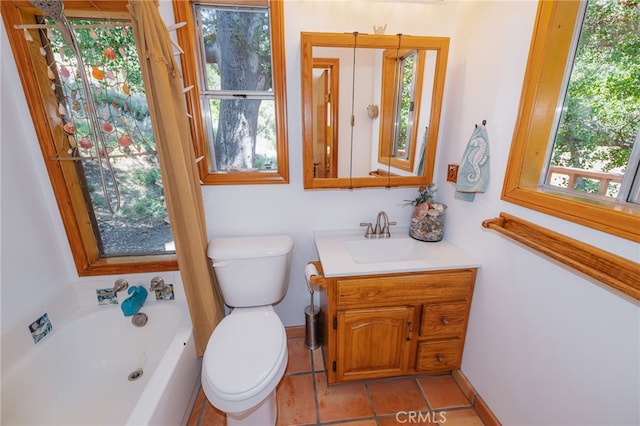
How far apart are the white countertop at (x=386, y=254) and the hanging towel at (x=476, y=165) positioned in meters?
0.35

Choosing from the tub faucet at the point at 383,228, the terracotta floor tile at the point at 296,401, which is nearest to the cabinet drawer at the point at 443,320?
the tub faucet at the point at 383,228

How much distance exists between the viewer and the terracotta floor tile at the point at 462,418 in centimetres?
126

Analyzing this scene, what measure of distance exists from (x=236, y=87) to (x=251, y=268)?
98 centimetres

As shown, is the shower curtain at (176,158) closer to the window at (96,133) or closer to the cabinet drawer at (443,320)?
the window at (96,133)

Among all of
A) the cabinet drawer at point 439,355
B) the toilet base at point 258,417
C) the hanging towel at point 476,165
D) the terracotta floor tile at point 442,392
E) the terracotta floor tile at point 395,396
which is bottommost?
the terracotta floor tile at point 395,396

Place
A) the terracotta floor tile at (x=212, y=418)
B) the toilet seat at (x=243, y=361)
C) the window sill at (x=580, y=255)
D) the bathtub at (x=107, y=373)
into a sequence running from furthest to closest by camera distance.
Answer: the terracotta floor tile at (x=212, y=418), the bathtub at (x=107, y=373), the toilet seat at (x=243, y=361), the window sill at (x=580, y=255)

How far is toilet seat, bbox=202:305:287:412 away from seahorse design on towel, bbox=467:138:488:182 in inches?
46.1

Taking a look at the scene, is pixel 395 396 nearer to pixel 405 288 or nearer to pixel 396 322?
pixel 396 322

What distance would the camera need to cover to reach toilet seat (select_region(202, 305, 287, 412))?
945mm

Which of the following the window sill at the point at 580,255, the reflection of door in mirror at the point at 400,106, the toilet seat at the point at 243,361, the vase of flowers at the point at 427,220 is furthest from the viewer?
the vase of flowers at the point at 427,220

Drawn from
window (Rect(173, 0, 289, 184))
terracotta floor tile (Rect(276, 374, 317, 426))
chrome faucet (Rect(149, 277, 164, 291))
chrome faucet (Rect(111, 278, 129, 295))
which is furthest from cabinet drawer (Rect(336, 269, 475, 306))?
chrome faucet (Rect(111, 278, 129, 295))

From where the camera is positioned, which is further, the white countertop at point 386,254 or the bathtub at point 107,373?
the white countertop at point 386,254

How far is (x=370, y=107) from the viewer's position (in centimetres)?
143

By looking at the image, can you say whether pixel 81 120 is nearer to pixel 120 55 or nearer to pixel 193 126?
pixel 120 55
